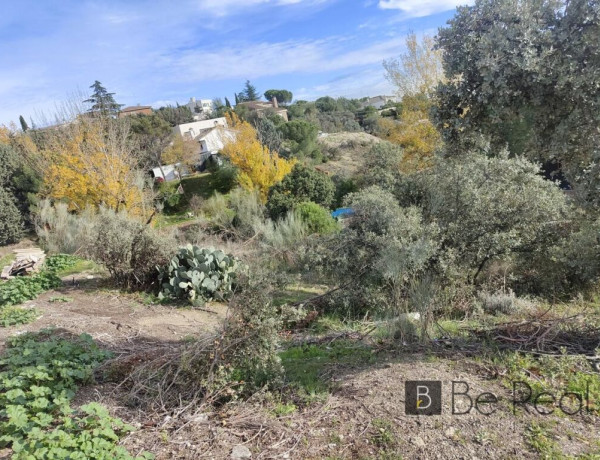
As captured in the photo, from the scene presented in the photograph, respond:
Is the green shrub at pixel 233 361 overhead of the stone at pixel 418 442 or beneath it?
overhead

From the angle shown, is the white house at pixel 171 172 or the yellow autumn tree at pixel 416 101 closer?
the yellow autumn tree at pixel 416 101

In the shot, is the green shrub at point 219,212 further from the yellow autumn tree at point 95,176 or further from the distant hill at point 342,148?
the distant hill at point 342,148

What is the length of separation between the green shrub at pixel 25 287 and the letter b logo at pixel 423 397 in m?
6.13

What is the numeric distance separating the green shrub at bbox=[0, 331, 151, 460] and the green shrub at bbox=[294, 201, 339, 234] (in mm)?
8396

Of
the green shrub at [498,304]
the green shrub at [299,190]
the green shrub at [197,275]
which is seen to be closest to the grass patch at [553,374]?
the green shrub at [498,304]

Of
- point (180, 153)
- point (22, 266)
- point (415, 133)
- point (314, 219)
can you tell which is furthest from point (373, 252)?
point (180, 153)

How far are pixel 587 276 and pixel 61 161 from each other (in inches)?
598

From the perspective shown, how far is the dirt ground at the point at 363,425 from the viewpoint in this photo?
235 centimetres

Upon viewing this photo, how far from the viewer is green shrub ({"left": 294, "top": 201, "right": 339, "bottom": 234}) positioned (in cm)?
1173

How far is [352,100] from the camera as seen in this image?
6494 centimetres

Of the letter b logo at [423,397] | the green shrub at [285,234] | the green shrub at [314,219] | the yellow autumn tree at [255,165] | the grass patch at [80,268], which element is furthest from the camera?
the yellow autumn tree at [255,165]

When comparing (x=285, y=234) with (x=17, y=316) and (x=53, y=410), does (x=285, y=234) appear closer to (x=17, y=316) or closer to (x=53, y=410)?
(x=17, y=316)

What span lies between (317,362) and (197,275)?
11.3 feet

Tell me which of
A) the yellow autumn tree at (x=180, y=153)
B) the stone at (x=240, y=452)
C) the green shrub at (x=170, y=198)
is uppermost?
the yellow autumn tree at (x=180, y=153)
